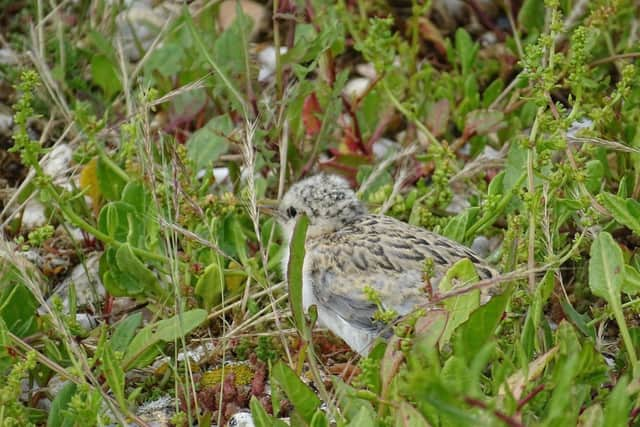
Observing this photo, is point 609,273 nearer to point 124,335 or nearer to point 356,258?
point 356,258

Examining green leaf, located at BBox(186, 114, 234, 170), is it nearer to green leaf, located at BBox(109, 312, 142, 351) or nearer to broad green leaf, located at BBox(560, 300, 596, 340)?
green leaf, located at BBox(109, 312, 142, 351)

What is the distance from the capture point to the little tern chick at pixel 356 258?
4.45m

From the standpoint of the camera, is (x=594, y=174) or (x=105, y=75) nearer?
(x=594, y=174)

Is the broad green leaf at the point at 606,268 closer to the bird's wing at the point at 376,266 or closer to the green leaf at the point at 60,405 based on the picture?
the bird's wing at the point at 376,266

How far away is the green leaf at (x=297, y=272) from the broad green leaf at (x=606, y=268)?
3.40ft

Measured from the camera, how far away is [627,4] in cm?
664

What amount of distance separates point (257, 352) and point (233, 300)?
1.60 ft

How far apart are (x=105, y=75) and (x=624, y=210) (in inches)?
135

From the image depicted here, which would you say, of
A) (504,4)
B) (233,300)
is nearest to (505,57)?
(504,4)

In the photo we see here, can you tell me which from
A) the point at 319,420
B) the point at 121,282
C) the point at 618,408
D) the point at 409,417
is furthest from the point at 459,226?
the point at 618,408

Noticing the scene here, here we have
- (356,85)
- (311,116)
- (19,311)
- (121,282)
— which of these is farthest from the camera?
(356,85)

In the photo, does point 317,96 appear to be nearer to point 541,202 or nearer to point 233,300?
point 233,300

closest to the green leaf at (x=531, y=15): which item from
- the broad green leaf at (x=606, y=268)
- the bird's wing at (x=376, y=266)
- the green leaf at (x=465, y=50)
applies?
the green leaf at (x=465, y=50)

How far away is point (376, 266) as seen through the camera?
4.61 m
